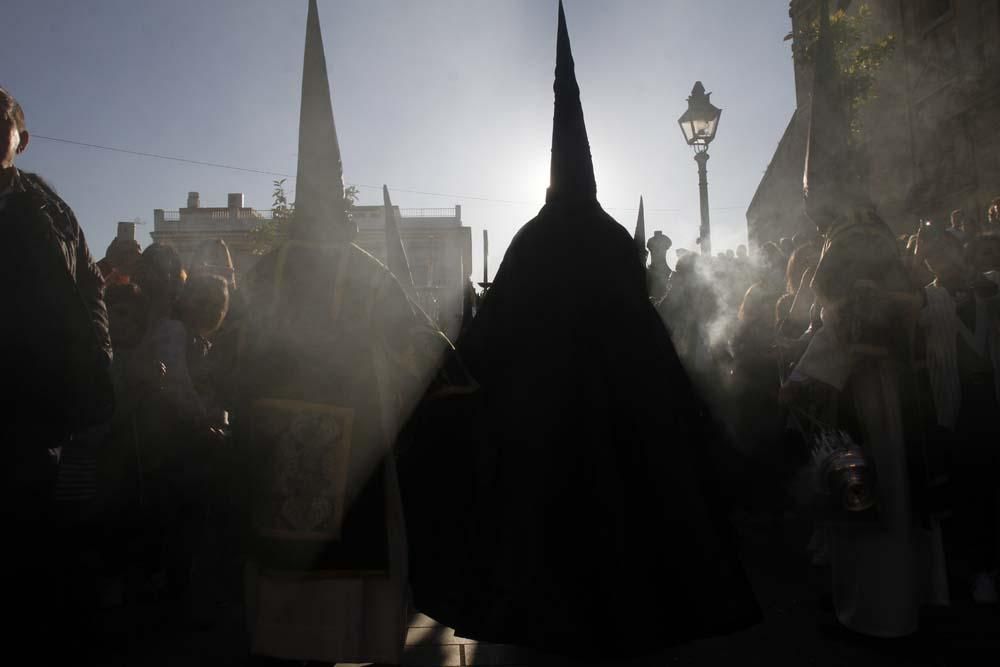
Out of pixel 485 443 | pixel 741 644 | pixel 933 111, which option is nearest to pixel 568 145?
pixel 485 443

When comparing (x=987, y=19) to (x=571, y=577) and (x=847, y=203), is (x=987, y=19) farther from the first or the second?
(x=571, y=577)

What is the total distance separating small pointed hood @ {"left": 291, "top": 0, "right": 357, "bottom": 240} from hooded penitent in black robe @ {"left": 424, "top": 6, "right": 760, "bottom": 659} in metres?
0.83

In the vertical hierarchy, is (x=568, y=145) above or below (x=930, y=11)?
below

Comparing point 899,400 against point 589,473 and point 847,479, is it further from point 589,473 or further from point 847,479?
point 589,473

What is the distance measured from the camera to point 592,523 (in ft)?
10.1

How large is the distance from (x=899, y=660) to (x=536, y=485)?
6.44ft

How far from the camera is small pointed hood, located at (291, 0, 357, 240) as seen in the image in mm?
3359

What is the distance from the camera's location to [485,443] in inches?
128

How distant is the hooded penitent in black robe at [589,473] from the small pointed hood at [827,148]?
1493 millimetres

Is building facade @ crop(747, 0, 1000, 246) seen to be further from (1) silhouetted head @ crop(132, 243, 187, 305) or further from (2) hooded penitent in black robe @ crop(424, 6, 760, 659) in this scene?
(2) hooded penitent in black robe @ crop(424, 6, 760, 659)

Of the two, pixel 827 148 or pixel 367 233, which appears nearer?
pixel 827 148

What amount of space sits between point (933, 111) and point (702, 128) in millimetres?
13238

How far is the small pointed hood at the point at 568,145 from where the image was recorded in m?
3.68

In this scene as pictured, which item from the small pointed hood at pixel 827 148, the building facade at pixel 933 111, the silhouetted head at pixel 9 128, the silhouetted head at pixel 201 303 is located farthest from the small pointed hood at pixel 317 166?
the building facade at pixel 933 111
